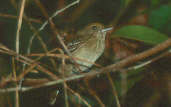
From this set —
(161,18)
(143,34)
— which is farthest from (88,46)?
(161,18)

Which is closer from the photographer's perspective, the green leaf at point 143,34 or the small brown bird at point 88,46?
the green leaf at point 143,34

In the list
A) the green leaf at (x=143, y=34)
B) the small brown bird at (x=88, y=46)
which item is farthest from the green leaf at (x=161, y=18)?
the small brown bird at (x=88, y=46)

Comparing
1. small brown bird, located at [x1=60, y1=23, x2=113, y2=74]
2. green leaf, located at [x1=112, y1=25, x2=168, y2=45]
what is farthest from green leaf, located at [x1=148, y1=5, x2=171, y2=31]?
small brown bird, located at [x1=60, y1=23, x2=113, y2=74]

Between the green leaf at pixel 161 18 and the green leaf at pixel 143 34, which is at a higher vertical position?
the green leaf at pixel 161 18

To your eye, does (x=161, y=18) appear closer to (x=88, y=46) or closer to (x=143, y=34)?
(x=143, y=34)

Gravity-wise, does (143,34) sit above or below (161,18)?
below

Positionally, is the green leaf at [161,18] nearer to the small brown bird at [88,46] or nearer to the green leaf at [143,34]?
the green leaf at [143,34]

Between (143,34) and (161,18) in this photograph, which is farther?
(161,18)
